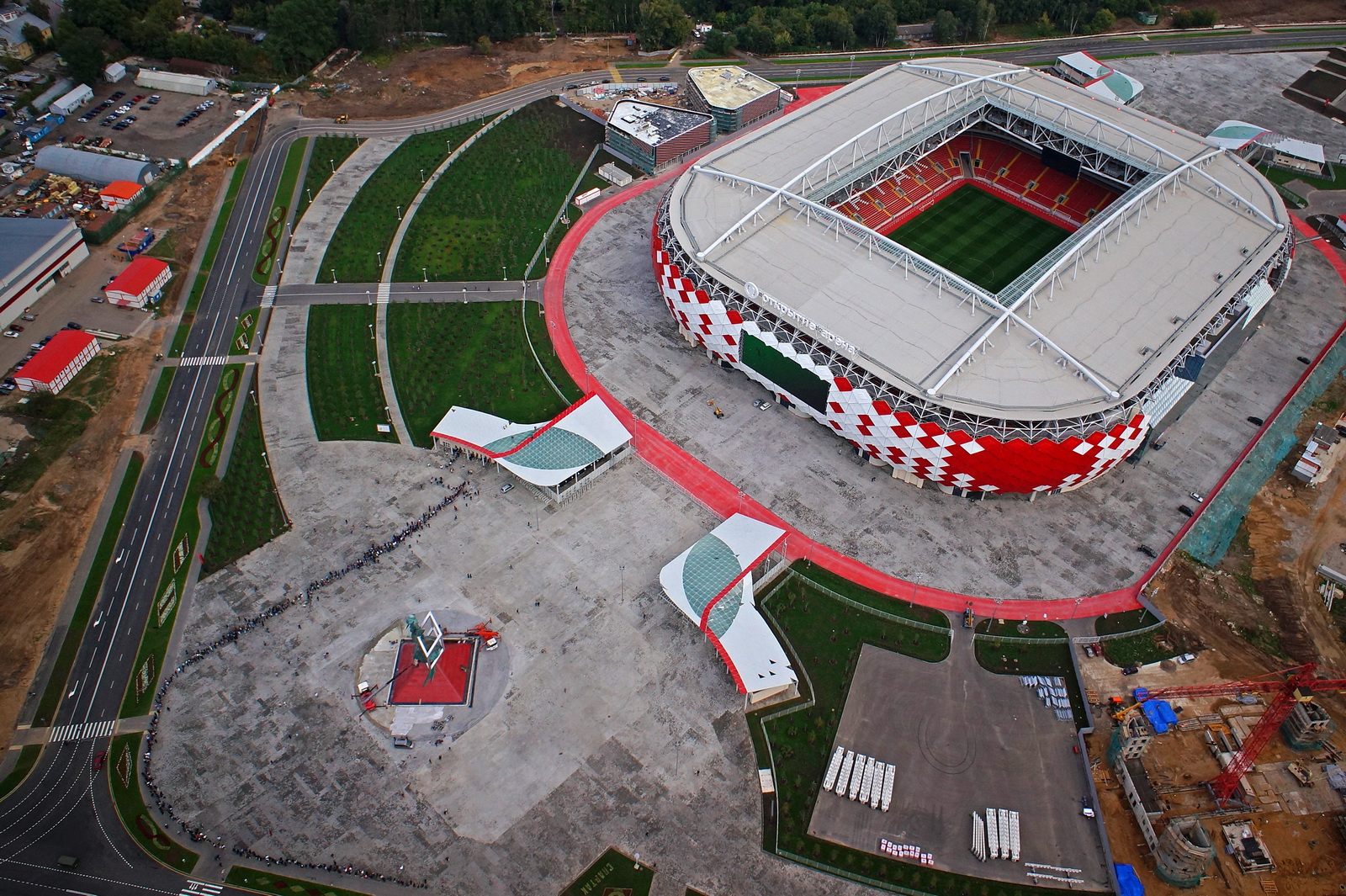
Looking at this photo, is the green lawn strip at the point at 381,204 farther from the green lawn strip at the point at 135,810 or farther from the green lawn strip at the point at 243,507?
the green lawn strip at the point at 135,810

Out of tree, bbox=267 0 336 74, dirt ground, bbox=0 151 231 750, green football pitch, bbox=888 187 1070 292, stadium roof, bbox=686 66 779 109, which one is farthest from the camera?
tree, bbox=267 0 336 74

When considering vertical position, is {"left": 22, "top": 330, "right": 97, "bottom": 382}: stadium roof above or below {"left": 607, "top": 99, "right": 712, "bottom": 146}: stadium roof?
below

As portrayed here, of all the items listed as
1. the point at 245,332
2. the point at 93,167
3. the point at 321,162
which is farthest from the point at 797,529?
the point at 93,167

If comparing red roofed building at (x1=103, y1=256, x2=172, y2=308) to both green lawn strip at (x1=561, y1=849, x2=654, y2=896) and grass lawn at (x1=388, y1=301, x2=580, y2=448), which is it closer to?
grass lawn at (x1=388, y1=301, x2=580, y2=448)

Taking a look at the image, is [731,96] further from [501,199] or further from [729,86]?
[501,199]

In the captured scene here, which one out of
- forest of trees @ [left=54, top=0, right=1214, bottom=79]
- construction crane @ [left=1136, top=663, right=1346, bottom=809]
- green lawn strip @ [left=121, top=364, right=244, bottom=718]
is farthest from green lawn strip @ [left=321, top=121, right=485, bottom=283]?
construction crane @ [left=1136, top=663, right=1346, bottom=809]

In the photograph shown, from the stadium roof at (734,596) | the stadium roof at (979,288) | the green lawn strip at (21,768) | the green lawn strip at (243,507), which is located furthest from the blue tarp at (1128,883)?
the green lawn strip at (21,768)

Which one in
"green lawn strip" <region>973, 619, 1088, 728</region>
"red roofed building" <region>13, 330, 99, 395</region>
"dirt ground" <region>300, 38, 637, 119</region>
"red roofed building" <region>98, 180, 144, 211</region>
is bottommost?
"green lawn strip" <region>973, 619, 1088, 728</region>
